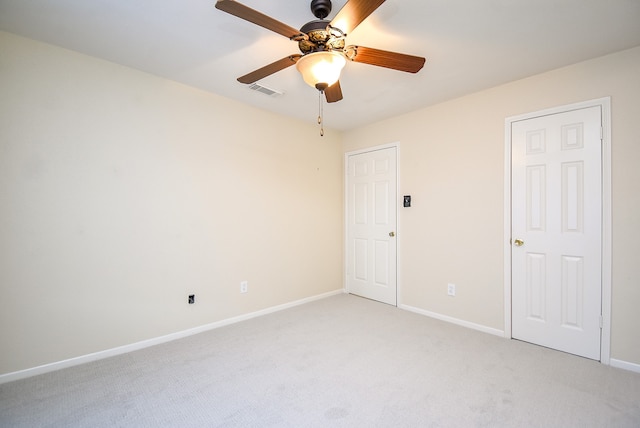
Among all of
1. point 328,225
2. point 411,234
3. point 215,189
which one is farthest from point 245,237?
point 411,234

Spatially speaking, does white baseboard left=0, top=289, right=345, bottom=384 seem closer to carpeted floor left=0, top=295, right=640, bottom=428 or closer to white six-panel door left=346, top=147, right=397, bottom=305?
carpeted floor left=0, top=295, right=640, bottom=428

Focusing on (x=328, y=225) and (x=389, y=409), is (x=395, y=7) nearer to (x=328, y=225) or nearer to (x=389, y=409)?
(x=389, y=409)

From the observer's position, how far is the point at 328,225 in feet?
13.8

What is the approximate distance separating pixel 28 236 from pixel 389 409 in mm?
2789

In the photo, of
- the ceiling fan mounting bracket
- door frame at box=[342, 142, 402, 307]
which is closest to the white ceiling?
the ceiling fan mounting bracket

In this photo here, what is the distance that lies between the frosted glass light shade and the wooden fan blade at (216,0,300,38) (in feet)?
0.47

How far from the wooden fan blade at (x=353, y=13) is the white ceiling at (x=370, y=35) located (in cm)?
35

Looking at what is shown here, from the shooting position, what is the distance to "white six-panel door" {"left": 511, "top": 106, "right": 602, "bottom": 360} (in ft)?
7.73

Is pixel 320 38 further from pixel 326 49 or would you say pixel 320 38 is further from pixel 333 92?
pixel 333 92

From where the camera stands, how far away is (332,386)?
200 cm

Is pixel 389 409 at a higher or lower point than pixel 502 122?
lower

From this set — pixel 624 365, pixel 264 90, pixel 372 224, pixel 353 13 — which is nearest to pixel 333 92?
pixel 353 13

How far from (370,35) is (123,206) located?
241 centimetres

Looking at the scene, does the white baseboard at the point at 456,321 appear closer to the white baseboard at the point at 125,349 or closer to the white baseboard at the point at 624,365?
the white baseboard at the point at 624,365
